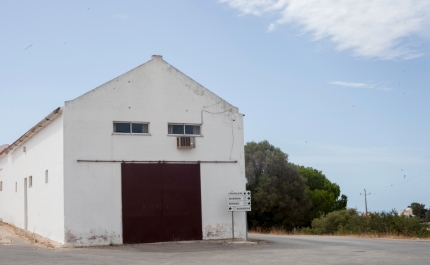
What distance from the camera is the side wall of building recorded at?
23509mm

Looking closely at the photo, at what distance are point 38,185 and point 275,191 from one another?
A: 2231 cm

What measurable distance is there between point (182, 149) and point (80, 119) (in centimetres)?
473

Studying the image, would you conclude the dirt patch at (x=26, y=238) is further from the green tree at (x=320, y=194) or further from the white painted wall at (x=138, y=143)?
the green tree at (x=320, y=194)

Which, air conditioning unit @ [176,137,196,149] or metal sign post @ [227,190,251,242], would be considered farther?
air conditioning unit @ [176,137,196,149]

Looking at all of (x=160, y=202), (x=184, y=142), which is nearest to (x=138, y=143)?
(x=184, y=142)

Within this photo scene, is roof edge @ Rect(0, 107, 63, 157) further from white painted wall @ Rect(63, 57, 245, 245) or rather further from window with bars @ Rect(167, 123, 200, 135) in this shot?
window with bars @ Rect(167, 123, 200, 135)

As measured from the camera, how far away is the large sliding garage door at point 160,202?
23328mm

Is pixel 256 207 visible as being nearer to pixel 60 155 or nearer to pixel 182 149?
pixel 182 149

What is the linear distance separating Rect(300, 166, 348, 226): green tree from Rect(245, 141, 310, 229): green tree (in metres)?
4.40

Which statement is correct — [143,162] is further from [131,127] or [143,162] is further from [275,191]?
[275,191]

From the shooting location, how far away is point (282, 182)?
1804 inches

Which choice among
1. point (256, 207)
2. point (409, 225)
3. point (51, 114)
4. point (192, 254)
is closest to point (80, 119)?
point (51, 114)

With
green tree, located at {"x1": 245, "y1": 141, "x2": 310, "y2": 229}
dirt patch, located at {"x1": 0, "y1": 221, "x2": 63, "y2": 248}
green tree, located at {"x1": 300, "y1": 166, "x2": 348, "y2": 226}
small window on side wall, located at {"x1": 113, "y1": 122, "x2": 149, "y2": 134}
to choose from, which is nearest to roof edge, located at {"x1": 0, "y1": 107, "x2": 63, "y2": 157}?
small window on side wall, located at {"x1": 113, "y1": 122, "x2": 149, "y2": 134}

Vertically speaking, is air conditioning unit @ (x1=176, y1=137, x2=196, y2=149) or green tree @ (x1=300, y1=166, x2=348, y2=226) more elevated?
air conditioning unit @ (x1=176, y1=137, x2=196, y2=149)
